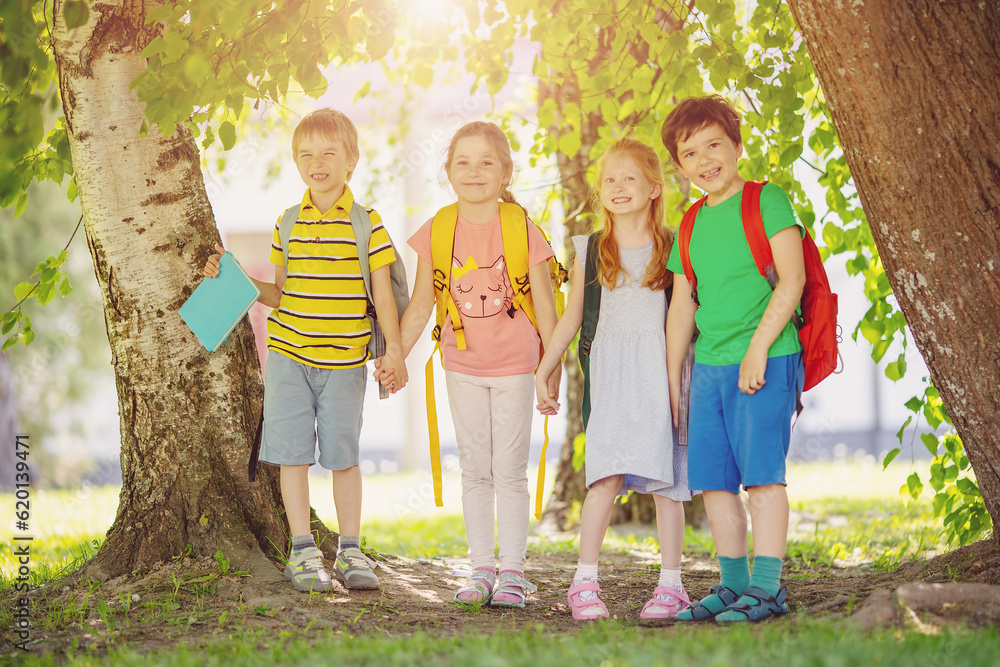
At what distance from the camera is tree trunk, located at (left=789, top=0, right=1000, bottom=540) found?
8.39 feet

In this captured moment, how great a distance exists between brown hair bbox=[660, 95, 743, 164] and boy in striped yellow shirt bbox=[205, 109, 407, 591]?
1144 mm

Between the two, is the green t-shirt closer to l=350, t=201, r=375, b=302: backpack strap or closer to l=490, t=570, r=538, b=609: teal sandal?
l=490, t=570, r=538, b=609: teal sandal

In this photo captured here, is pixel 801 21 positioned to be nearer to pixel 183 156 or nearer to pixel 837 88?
pixel 837 88

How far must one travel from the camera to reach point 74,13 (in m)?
2.23

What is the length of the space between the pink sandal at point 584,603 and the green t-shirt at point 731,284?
2.82ft

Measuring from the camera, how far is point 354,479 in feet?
10.7

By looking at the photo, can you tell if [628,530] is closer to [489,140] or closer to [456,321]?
[456,321]

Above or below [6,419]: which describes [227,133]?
above

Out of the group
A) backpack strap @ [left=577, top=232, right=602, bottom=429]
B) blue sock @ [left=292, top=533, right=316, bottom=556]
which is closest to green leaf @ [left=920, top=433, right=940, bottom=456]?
backpack strap @ [left=577, top=232, right=602, bottom=429]

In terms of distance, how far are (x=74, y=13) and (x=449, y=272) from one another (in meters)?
1.49

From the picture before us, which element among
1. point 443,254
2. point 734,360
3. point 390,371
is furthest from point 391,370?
point 734,360

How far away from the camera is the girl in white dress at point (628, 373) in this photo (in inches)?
115

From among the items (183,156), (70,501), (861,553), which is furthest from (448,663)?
(70,501)

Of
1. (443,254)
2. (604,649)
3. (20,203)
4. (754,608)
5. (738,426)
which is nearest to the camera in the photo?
(604,649)
